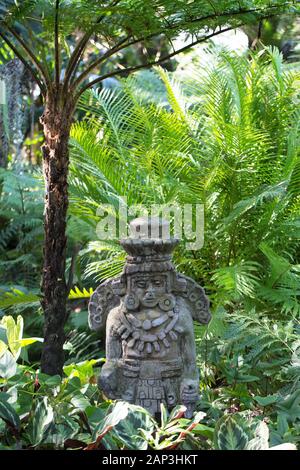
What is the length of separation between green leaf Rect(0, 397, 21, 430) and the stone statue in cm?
49

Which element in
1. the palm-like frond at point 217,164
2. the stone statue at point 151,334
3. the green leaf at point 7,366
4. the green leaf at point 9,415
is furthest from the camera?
the palm-like frond at point 217,164

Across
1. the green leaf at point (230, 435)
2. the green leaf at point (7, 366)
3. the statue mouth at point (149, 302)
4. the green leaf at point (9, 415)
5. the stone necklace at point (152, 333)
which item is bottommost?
the green leaf at point (230, 435)

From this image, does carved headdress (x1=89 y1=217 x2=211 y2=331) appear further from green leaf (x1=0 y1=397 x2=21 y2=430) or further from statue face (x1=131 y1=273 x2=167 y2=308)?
green leaf (x1=0 y1=397 x2=21 y2=430)

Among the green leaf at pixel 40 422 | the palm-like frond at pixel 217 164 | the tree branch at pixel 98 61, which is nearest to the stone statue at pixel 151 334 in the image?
the green leaf at pixel 40 422

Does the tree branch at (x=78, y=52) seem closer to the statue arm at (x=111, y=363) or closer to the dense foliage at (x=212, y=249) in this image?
the dense foliage at (x=212, y=249)

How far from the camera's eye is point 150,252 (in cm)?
292

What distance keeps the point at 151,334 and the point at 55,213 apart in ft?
2.30

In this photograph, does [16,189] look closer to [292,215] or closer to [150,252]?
[292,215]

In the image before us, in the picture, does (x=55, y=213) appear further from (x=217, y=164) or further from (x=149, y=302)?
(x=217, y=164)

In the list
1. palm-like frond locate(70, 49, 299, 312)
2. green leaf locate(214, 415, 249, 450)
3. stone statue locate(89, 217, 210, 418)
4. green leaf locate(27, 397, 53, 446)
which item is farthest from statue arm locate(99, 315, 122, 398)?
palm-like frond locate(70, 49, 299, 312)

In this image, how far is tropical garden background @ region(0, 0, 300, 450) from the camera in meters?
2.63

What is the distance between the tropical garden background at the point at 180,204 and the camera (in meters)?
2.63

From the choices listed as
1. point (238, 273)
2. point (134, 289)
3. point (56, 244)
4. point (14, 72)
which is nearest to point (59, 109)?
point (56, 244)

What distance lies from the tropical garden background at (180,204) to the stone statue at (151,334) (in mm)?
154
